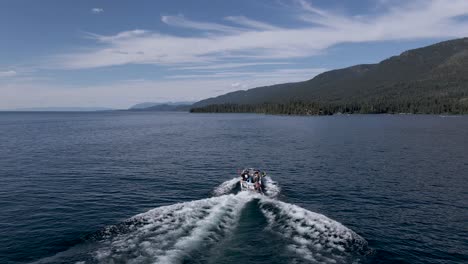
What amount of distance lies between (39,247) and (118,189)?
2276cm

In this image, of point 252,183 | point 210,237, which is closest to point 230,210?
point 210,237

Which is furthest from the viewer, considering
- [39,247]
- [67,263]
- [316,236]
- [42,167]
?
[42,167]

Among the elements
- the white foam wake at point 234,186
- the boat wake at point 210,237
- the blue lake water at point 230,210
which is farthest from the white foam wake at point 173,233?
the white foam wake at point 234,186

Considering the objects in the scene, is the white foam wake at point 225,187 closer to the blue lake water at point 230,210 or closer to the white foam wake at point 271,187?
the blue lake water at point 230,210

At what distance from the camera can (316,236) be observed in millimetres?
35719

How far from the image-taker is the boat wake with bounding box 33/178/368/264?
1208 inches

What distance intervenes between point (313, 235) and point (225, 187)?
23.5 meters

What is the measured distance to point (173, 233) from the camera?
35.9 m

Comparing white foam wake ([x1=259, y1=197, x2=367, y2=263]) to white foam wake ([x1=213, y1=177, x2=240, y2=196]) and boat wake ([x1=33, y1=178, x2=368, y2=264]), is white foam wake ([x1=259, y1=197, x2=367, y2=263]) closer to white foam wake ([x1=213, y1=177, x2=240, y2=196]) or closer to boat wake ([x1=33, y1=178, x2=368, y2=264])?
boat wake ([x1=33, y1=178, x2=368, y2=264])

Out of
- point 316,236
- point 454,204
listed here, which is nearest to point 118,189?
point 316,236

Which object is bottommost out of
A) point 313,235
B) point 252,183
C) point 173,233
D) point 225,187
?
point 313,235

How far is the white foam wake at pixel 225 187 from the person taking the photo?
5447cm

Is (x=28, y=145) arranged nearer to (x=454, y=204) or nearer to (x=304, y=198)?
(x=304, y=198)

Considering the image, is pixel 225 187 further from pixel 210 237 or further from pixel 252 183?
pixel 210 237
